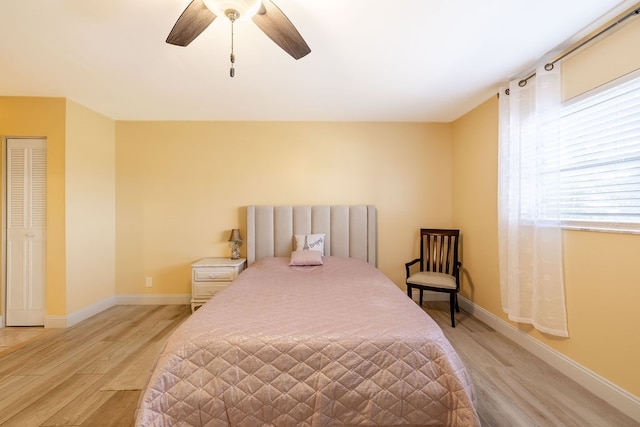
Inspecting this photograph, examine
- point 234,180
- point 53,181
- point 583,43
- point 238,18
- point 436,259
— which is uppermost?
point 583,43

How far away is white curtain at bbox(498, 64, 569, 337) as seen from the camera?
80.0 inches

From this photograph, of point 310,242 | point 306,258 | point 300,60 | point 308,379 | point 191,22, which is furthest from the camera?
point 310,242

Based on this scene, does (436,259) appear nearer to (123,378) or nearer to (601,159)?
(601,159)

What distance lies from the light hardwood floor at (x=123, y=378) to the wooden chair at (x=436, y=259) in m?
0.50

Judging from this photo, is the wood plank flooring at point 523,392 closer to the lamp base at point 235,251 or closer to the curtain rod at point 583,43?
the curtain rod at point 583,43

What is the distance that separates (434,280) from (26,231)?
15.1 feet

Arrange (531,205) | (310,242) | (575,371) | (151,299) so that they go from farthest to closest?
(151,299), (310,242), (531,205), (575,371)

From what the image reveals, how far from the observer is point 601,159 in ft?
5.79

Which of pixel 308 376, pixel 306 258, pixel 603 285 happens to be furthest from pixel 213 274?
pixel 603 285

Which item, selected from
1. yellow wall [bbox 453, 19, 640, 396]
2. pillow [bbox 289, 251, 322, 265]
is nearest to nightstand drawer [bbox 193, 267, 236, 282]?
pillow [bbox 289, 251, 322, 265]

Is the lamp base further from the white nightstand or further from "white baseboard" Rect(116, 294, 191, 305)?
"white baseboard" Rect(116, 294, 191, 305)

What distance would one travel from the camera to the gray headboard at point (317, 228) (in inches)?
134

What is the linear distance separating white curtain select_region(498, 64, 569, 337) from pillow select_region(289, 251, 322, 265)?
6.13 ft

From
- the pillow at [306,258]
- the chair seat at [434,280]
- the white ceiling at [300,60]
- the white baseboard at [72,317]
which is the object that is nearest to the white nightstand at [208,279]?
the pillow at [306,258]
